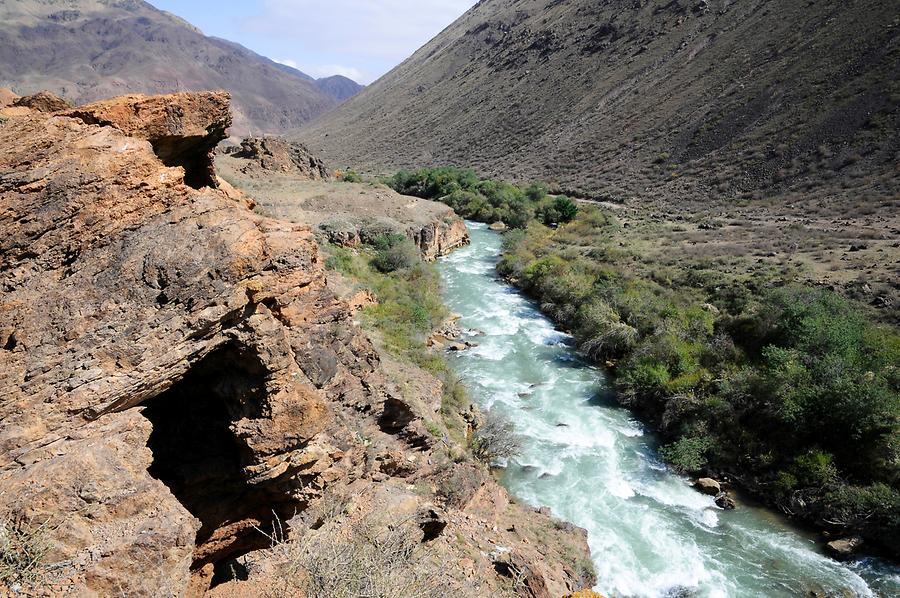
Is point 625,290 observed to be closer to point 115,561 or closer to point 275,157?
point 115,561

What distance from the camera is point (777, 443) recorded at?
15828 millimetres

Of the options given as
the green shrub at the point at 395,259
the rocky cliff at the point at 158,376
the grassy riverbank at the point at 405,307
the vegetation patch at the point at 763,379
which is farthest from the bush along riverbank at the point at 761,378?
the rocky cliff at the point at 158,376

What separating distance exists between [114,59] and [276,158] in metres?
140

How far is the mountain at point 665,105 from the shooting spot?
137 ft

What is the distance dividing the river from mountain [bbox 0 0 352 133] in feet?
377

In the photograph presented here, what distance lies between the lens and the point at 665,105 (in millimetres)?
59375

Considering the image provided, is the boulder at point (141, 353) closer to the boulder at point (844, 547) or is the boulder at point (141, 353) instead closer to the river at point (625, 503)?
the river at point (625, 503)

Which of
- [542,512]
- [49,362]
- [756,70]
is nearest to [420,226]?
[542,512]

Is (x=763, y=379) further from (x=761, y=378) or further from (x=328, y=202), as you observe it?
(x=328, y=202)

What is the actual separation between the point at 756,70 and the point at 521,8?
72.5 meters

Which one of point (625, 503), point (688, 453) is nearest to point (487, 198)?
point (688, 453)

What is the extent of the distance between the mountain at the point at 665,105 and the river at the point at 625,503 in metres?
29.1

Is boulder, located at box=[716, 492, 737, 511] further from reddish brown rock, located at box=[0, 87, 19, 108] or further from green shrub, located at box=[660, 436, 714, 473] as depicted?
reddish brown rock, located at box=[0, 87, 19, 108]

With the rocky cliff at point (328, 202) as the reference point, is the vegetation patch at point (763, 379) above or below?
below
